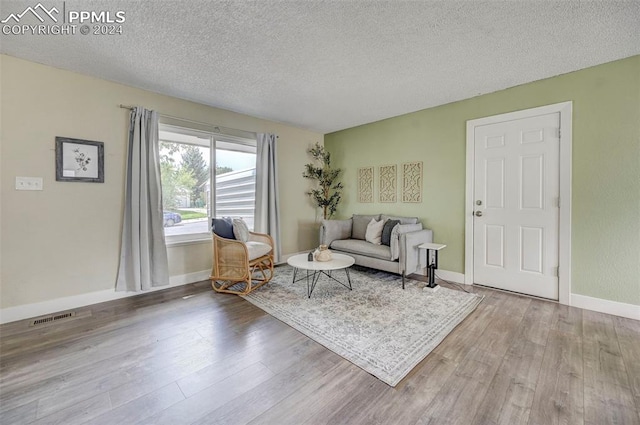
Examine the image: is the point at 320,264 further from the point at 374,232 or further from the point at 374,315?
the point at 374,232

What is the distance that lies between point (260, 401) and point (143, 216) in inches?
103

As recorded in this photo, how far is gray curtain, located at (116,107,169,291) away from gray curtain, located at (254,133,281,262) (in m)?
1.44

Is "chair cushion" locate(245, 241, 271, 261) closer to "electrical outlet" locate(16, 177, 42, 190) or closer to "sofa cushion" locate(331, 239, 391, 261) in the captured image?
"sofa cushion" locate(331, 239, 391, 261)

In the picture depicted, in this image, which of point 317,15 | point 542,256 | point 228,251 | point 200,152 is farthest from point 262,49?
point 542,256

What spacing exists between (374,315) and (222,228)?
2180mm

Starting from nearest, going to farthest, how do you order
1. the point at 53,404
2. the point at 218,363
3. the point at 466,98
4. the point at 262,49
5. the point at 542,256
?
the point at 53,404
the point at 218,363
the point at 262,49
the point at 542,256
the point at 466,98

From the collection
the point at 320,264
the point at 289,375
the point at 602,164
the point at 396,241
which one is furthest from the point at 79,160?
the point at 602,164

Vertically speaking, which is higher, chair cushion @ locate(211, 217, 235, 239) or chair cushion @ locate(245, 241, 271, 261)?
chair cushion @ locate(211, 217, 235, 239)

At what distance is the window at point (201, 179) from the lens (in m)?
3.53

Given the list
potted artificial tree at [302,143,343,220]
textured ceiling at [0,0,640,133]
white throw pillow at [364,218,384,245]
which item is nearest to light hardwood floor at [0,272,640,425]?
white throw pillow at [364,218,384,245]

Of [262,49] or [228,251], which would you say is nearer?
[262,49]

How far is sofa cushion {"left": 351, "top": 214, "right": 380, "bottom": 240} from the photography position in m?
4.42

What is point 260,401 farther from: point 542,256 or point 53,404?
point 542,256

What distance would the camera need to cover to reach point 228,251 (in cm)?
332
